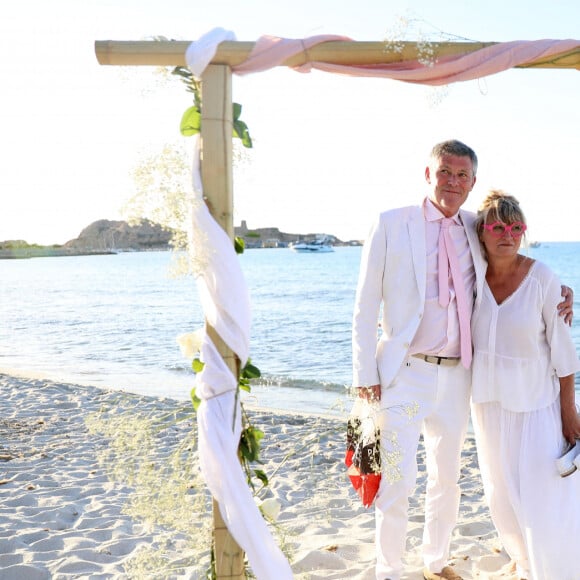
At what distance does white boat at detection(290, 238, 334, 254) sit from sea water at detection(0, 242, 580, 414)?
1834 inches

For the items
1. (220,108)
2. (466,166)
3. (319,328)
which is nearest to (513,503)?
(466,166)

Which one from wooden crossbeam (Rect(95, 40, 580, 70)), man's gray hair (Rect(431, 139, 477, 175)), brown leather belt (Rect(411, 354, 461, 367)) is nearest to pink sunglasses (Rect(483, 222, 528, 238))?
man's gray hair (Rect(431, 139, 477, 175))

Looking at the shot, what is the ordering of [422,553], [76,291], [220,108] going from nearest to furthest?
1. [220,108]
2. [422,553]
3. [76,291]

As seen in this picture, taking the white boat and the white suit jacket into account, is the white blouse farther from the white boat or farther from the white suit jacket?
the white boat

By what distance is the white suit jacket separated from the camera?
3396 mm

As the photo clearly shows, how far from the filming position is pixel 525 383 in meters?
3.44

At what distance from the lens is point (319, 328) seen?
21859 millimetres

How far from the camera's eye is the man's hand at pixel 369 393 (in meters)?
3.45

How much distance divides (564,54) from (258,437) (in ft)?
6.90

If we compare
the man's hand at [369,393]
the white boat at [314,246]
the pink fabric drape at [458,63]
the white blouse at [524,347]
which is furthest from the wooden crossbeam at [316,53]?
the white boat at [314,246]

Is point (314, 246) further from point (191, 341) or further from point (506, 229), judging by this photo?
point (191, 341)

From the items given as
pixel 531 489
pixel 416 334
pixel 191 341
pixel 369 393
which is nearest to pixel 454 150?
pixel 416 334

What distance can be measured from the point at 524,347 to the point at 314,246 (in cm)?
8469

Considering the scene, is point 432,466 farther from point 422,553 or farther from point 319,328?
point 319,328
